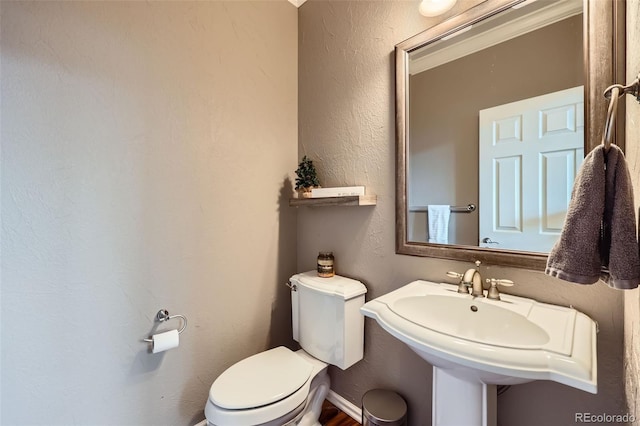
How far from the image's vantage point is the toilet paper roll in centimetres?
117

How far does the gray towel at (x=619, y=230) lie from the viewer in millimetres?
503

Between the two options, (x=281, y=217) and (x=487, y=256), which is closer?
(x=487, y=256)

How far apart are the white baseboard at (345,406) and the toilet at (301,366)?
6.8 inches

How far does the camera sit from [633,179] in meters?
0.69

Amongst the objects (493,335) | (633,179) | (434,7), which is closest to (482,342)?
(493,335)

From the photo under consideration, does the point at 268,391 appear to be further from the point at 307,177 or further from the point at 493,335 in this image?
the point at 307,177

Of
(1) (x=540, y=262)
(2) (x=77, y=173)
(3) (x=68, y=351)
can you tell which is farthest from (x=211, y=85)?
(1) (x=540, y=262)

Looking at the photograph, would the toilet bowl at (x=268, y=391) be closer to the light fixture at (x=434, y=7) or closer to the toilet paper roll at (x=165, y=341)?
the toilet paper roll at (x=165, y=341)

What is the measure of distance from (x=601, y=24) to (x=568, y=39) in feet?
0.33

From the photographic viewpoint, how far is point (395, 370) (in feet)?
4.34

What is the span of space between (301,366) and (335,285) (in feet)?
1.38

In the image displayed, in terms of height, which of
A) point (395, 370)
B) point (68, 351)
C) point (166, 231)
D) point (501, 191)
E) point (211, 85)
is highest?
point (211, 85)

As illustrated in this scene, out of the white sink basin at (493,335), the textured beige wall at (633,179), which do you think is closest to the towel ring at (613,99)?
the textured beige wall at (633,179)

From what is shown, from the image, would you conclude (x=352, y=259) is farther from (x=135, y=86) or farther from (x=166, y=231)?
(x=135, y=86)
